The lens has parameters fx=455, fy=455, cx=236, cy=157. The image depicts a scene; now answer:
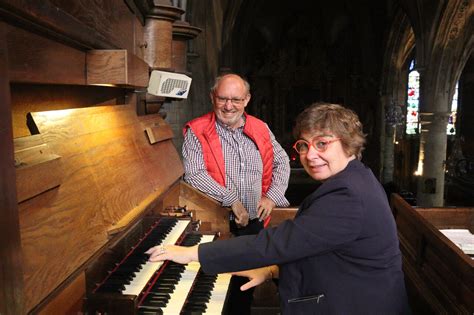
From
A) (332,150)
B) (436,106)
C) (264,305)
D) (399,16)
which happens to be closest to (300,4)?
(399,16)

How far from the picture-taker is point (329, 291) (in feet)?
5.45

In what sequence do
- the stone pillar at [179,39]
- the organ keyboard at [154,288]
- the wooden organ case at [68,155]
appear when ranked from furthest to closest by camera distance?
the stone pillar at [179,39] < the organ keyboard at [154,288] < the wooden organ case at [68,155]

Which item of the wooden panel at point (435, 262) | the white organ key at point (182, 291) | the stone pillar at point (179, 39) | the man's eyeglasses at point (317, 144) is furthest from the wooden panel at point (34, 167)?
the stone pillar at point (179, 39)

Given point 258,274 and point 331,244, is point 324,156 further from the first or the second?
point 258,274

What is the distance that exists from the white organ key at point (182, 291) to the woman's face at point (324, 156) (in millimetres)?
662

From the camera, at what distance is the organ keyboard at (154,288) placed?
1.49m

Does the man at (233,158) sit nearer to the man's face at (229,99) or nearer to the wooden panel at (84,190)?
the man's face at (229,99)

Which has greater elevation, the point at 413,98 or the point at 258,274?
the point at 413,98

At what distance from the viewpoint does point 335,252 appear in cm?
167

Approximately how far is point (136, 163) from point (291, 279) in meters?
1.08

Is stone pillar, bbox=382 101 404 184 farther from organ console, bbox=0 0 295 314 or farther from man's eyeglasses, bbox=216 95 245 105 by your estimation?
organ console, bbox=0 0 295 314

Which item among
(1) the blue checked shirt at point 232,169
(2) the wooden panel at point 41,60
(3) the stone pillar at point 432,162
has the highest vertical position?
(2) the wooden panel at point 41,60

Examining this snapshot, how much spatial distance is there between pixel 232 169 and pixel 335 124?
1.40 metres

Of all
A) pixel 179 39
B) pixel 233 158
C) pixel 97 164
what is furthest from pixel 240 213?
pixel 179 39
